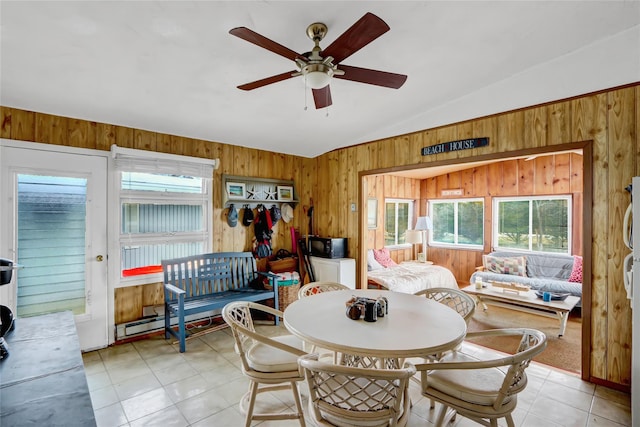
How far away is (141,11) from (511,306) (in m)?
5.22

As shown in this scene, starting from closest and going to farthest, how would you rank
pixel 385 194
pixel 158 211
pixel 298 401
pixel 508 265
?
1. pixel 298 401
2. pixel 158 211
3. pixel 508 265
4. pixel 385 194

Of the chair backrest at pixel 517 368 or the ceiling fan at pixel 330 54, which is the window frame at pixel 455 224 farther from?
the ceiling fan at pixel 330 54

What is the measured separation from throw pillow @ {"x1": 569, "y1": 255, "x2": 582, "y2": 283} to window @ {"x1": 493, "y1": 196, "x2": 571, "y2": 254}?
0.39 metres

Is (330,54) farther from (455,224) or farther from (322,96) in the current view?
(455,224)

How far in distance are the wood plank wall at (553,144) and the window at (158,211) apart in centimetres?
21

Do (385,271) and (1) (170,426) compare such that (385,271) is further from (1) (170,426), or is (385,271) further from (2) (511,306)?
(1) (170,426)

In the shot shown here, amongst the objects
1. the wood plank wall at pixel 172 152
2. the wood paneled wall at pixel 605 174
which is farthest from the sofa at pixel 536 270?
the wood plank wall at pixel 172 152

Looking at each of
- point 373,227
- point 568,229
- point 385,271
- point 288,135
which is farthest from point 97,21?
point 568,229

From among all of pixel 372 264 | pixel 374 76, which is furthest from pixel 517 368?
pixel 372 264

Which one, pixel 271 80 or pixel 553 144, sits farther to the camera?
pixel 553 144

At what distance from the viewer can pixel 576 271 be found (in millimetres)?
4793

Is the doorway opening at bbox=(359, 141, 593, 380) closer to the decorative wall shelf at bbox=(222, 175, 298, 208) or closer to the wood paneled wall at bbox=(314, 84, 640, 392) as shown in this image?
the wood paneled wall at bbox=(314, 84, 640, 392)

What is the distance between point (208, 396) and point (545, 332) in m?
3.99

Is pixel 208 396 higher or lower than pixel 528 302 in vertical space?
lower
